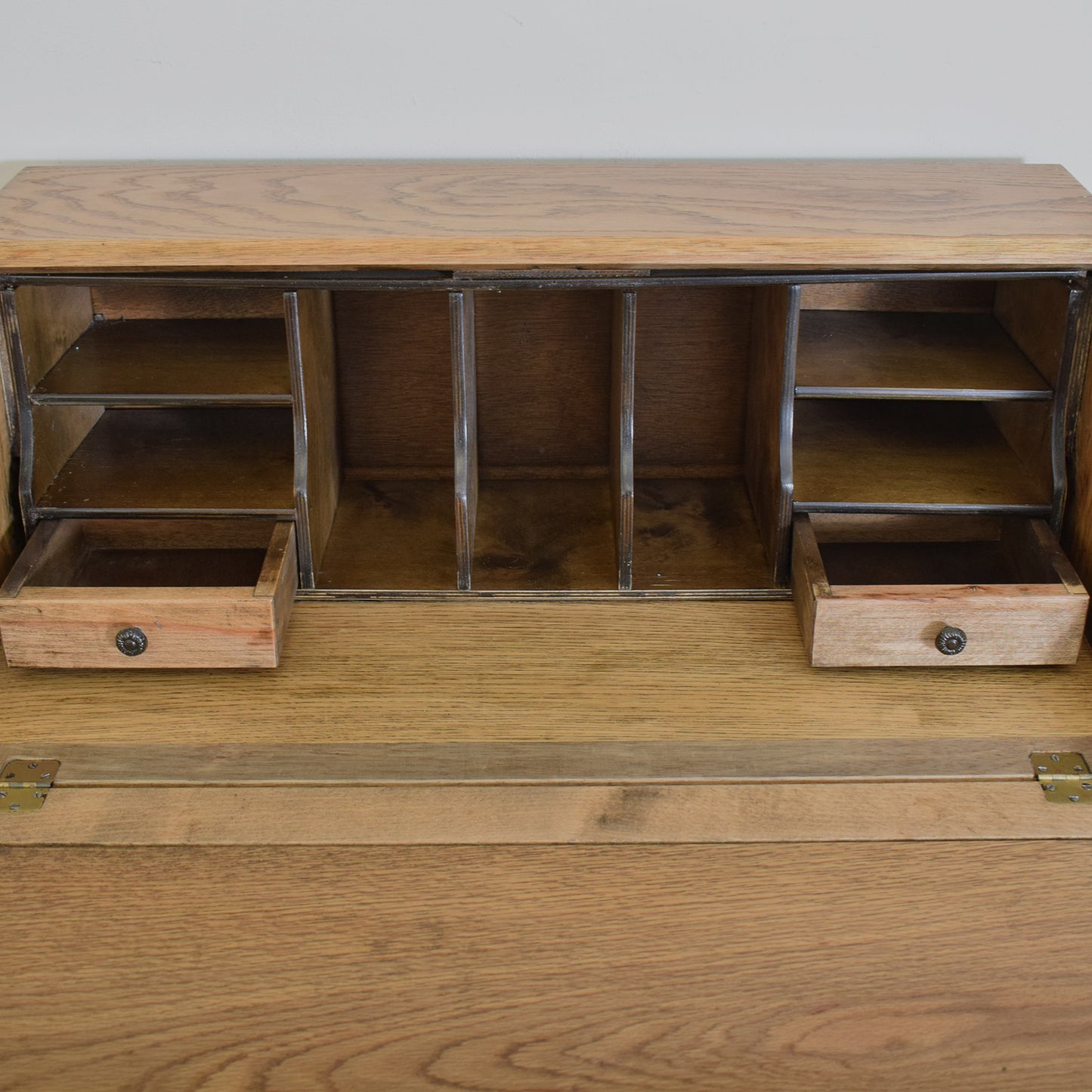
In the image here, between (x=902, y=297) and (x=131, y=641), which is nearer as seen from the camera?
A: (x=131, y=641)

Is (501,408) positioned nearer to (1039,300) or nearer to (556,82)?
(556,82)

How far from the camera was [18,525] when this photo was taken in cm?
188

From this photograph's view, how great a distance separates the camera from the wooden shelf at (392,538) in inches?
77.0

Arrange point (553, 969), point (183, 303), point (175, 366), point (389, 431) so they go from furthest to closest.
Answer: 1. point (389, 431)
2. point (183, 303)
3. point (175, 366)
4. point (553, 969)

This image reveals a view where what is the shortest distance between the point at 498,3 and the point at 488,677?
106 centimetres

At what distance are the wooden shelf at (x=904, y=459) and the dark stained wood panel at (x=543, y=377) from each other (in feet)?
1.18

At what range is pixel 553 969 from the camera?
4.58 feet

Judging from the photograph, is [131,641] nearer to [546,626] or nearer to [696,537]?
[546,626]

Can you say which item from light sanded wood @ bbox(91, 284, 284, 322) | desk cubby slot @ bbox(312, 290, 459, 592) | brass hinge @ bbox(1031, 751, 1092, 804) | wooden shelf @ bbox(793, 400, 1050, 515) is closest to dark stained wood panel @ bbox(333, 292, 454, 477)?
desk cubby slot @ bbox(312, 290, 459, 592)

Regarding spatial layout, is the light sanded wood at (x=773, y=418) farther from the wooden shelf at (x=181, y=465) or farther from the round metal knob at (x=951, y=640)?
the wooden shelf at (x=181, y=465)

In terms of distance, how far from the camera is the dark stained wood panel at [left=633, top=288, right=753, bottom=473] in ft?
7.20

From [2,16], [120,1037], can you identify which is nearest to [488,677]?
[120,1037]

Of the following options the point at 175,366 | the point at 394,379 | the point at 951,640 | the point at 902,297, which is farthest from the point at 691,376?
the point at 175,366

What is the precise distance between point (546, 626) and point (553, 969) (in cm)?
56
